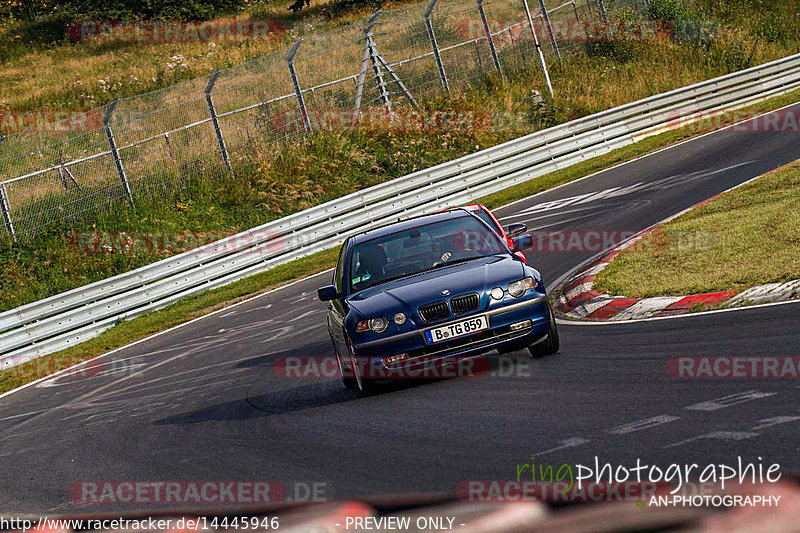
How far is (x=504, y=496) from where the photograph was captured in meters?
4.90

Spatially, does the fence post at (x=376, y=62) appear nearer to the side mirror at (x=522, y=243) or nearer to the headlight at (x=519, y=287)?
the side mirror at (x=522, y=243)

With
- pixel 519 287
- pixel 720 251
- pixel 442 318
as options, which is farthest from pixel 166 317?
pixel 519 287

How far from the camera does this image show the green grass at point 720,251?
10438mm

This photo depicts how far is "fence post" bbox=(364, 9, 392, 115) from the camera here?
30.3 meters

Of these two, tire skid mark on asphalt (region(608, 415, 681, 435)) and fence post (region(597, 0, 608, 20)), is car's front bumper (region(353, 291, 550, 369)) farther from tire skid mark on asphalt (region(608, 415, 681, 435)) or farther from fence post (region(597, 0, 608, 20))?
fence post (region(597, 0, 608, 20))

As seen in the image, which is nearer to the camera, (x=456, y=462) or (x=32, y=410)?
(x=456, y=462)

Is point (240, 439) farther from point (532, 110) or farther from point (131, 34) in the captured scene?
point (131, 34)

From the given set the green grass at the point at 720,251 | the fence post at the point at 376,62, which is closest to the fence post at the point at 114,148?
the fence post at the point at 376,62

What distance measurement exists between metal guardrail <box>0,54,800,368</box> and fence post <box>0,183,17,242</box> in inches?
202

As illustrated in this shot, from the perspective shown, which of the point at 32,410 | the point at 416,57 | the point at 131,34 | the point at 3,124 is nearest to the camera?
the point at 32,410

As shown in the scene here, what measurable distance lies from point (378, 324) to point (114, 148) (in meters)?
18.7

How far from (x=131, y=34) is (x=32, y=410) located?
4251 centimetres

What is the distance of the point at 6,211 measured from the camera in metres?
24.4

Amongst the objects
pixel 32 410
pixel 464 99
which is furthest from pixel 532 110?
pixel 32 410
